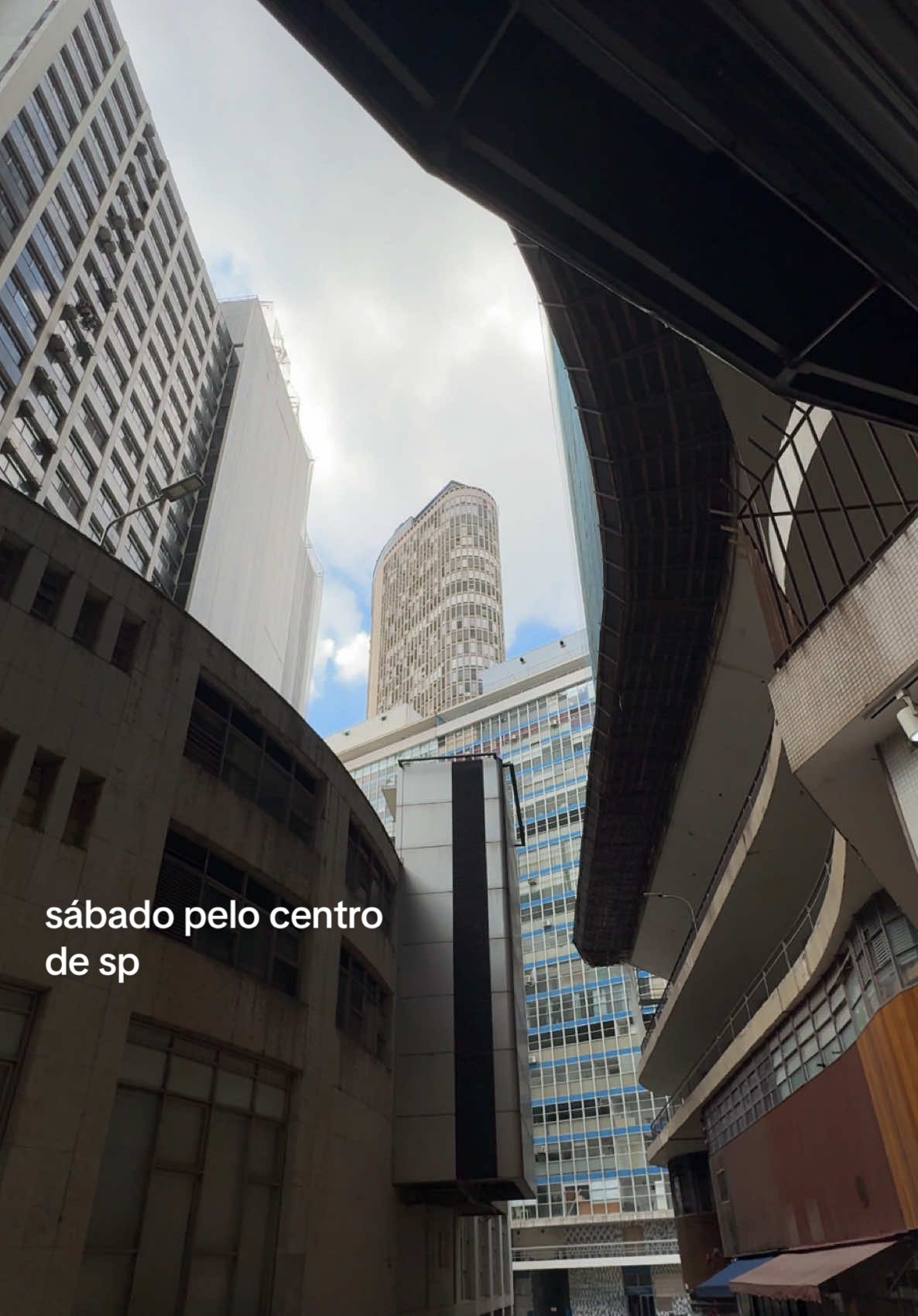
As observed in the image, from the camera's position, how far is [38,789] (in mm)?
13617

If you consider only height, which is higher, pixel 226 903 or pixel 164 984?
pixel 226 903

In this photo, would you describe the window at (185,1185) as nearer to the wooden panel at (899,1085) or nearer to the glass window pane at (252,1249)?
the glass window pane at (252,1249)

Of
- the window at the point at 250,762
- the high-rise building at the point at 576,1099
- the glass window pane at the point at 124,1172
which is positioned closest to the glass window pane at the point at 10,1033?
the glass window pane at the point at 124,1172

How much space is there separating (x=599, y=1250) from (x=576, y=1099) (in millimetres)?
11026

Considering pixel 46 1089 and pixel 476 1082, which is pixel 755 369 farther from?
pixel 476 1082

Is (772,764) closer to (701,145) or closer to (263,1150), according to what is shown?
(263,1150)

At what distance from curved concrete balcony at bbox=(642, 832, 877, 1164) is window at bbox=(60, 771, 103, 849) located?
11907 mm

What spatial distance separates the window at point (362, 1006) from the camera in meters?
21.3

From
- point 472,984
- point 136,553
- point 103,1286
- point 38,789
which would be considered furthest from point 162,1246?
point 136,553

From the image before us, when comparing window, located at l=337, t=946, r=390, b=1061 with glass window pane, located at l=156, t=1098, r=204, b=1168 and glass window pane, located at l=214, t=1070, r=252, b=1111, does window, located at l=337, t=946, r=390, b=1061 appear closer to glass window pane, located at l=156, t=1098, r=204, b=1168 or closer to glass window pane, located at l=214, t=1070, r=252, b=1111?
glass window pane, located at l=214, t=1070, r=252, b=1111

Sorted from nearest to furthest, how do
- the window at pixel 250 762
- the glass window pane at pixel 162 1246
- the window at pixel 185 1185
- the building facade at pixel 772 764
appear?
the building facade at pixel 772 764, the window at pixel 185 1185, the glass window pane at pixel 162 1246, the window at pixel 250 762

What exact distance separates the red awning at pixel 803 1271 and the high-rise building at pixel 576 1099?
39.8 m

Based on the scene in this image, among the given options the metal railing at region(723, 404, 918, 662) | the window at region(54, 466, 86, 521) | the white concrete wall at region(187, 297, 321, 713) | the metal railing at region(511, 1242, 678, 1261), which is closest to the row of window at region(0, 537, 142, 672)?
the metal railing at region(723, 404, 918, 662)

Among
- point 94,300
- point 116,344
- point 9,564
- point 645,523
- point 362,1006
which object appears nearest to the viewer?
point 9,564
